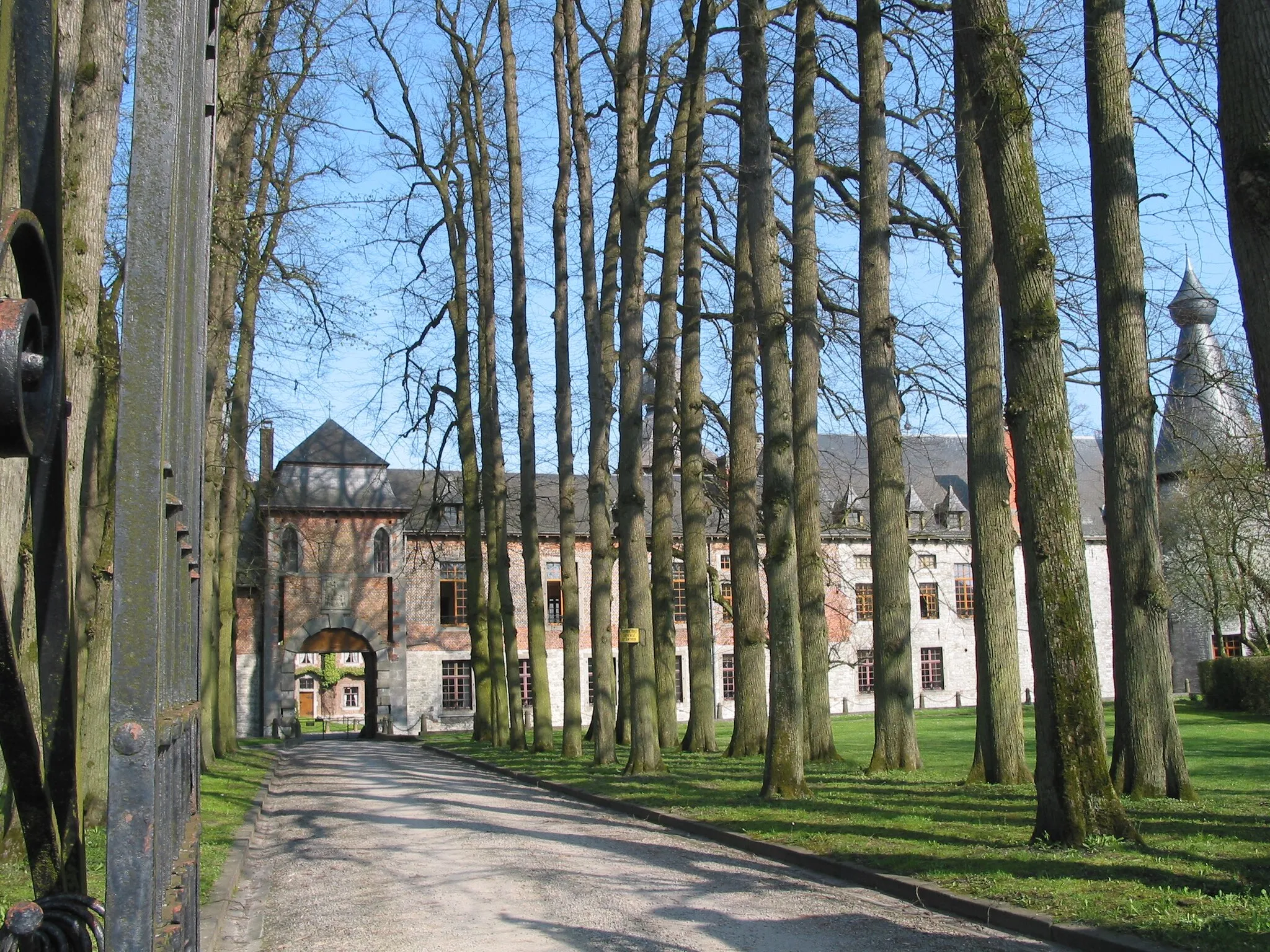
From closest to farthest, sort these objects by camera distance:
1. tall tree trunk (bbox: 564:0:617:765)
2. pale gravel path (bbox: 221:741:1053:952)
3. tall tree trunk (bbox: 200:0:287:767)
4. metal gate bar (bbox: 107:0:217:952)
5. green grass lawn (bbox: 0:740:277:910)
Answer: metal gate bar (bbox: 107:0:217:952)
pale gravel path (bbox: 221:741:1053:952)
green grass lawn (bbox: 0:740:277:910)
tall tree trunk (bbox: 200:0:287:767)
tall tree trunk (bbox: 564:0:617:765)

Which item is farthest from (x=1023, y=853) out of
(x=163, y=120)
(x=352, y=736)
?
(x=352, y=736)

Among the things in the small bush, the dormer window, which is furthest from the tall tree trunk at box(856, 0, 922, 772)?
the dormer window

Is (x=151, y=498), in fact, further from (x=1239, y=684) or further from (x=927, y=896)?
(x=1239, y=684)

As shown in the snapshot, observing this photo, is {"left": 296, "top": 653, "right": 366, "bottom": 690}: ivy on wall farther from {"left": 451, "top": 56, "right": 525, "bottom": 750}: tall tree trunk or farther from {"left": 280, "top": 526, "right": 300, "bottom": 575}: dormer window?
{"left": 451, "top": 56, "right": 525, "bottom": 750}: tall tree trunk

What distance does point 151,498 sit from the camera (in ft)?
6.57

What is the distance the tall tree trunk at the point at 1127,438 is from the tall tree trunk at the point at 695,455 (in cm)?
932

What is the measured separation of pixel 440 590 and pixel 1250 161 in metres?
43.9

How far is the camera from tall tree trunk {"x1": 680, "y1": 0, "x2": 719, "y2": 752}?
21453 millimetres

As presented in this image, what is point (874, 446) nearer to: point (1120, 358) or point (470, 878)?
point (1120, 358)

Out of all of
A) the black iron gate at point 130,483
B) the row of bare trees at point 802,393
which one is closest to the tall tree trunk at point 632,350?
the row of bare trees at point 802,393

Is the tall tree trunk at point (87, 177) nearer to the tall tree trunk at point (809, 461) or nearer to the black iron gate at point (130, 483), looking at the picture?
the black iron gate at point (130, 483)

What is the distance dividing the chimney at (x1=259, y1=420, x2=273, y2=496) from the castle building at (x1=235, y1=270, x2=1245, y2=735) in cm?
17

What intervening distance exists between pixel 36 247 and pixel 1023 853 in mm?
8374

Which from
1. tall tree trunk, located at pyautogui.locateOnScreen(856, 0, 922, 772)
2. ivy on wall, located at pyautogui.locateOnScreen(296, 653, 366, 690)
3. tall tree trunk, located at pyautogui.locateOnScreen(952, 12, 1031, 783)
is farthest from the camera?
ivy on wall, located at pyautogui.locateOnScreen(296, 653, 366, 690)
